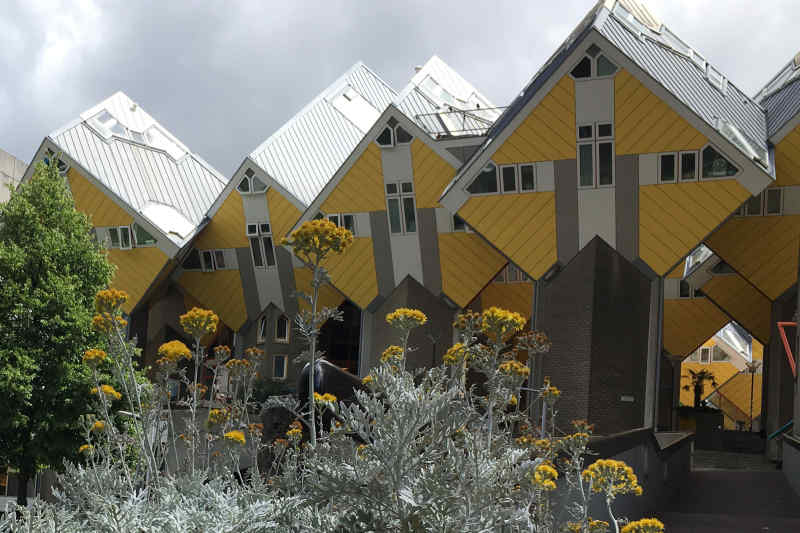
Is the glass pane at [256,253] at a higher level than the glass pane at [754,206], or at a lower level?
lower

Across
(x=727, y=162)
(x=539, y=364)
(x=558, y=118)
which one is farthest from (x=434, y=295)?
(x=727, y=162)

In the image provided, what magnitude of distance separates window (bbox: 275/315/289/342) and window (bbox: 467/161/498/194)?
15.0m

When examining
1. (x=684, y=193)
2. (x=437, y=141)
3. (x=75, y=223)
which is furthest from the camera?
(x=437, y=141)

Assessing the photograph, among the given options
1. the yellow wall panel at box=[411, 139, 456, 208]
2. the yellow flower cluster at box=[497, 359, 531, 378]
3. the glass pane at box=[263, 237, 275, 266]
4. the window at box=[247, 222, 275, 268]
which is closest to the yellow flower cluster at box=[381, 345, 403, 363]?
the yellow flower cluster at box=[497, 359, 531, 378]

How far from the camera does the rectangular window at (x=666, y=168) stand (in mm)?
27578

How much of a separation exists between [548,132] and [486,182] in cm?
284

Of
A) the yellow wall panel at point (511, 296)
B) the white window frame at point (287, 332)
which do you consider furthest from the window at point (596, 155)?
the white window frame at point (287, 332)

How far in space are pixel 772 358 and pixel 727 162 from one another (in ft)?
44.3

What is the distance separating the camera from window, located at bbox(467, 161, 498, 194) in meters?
29.7

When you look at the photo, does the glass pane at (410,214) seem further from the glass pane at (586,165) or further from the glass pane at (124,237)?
the glass pane at (124,237)

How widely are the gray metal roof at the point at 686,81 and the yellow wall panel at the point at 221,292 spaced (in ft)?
68.7

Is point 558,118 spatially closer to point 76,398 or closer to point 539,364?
point 539,364

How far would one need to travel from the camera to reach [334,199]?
35.1 m

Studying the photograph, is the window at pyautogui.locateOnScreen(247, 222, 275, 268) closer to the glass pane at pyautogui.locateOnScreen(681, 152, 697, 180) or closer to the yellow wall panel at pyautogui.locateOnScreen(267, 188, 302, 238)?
the yellow wall panel at pyautogui.locateOnScreen(267, 188, 302, 238)
